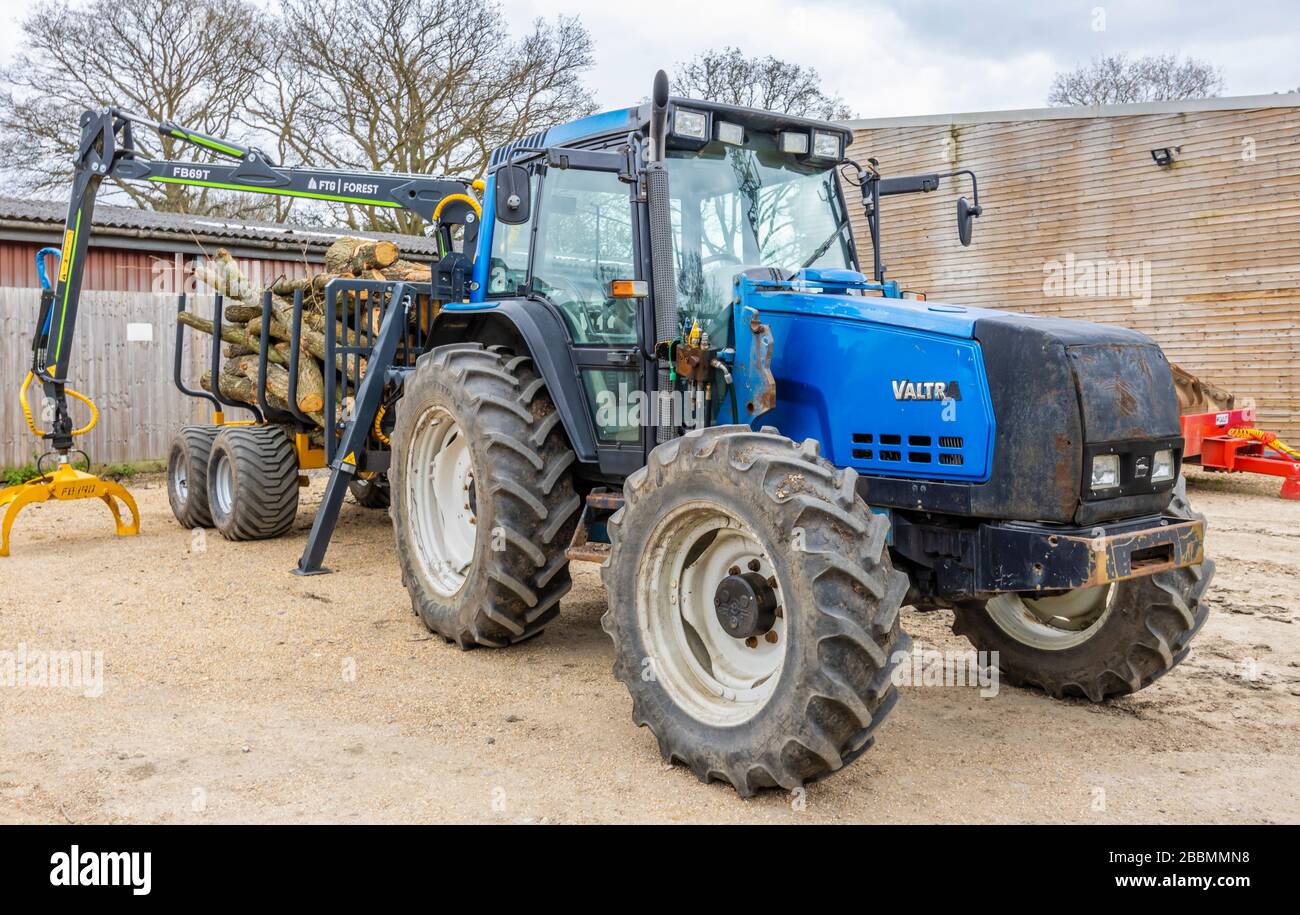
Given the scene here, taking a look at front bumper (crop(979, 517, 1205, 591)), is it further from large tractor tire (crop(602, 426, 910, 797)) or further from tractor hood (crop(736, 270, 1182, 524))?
large tractor tire (crop(602, 426, 910, 797))

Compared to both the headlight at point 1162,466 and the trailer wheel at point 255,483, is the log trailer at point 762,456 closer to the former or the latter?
the headlight at point 1162,466

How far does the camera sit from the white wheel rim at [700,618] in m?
4.27

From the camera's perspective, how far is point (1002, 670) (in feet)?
17.9

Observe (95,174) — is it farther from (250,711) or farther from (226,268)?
(250,711)

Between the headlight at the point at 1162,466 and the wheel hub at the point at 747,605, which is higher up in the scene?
the headlight at the point at 1162,466

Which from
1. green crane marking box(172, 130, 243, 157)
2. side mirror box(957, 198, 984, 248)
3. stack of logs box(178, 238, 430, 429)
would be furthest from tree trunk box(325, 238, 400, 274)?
side mirror box(957, 198, 984, 248)

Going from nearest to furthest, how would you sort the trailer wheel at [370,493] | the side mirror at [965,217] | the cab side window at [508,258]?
the side mirror at [965,217], the cab side window at [508,258], the trailer wheel at [370,493]

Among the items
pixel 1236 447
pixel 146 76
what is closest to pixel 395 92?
pixel 146 76

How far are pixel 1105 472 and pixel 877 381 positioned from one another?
95 cm

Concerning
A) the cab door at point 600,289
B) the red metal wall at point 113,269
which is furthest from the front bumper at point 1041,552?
the red metal wall at point 113,269

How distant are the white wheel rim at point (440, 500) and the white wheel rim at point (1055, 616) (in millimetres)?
2945

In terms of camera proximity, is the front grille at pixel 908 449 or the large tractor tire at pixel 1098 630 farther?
the large tractor tire at pixel 1098 630

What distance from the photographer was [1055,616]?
5238mm

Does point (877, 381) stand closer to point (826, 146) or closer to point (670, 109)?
point (670, 109)
